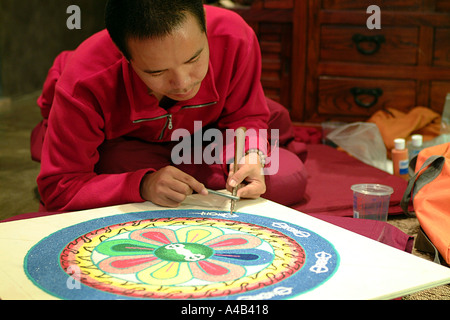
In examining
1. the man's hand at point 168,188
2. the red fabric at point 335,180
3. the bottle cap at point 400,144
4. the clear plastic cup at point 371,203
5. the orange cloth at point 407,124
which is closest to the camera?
the man's hand at point 168,188

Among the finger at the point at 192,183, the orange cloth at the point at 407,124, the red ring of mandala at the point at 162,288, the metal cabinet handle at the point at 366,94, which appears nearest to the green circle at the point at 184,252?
the red ring of mandala at the point at 162,288

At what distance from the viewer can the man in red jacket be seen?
1065 millimetres

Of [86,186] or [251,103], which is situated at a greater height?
[251,103]

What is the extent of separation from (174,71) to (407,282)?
0.56 meters

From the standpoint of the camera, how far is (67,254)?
3.10 feet

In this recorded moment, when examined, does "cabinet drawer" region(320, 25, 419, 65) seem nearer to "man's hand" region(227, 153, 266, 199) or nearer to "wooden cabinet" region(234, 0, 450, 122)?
A: "wooden cabinet" region(234, 0, 450, 122)

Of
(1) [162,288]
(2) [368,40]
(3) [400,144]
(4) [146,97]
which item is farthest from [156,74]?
(2) [368,40]

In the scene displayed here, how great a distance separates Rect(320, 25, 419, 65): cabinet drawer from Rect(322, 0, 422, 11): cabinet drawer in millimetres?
88

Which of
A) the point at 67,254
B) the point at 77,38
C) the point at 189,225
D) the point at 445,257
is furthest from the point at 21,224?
the point at 77,38

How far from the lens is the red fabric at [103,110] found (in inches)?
49.4

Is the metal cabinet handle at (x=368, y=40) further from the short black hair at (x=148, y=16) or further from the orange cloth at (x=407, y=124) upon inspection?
the short black hair at (x=148, y=16)

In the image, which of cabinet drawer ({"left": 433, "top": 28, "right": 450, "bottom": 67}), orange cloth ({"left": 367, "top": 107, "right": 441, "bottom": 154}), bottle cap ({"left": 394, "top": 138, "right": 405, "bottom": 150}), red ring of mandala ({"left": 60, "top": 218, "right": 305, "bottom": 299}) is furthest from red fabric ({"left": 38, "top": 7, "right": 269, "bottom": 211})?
cabinet drawer ({"left": 433, "top": 28, "right": 450, "bottom": 67})

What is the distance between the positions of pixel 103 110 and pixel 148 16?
0.34m

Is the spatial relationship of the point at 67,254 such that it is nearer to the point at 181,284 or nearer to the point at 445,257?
the point at 181,284
